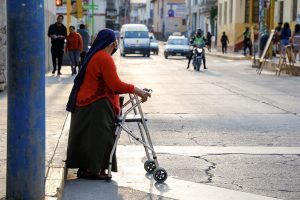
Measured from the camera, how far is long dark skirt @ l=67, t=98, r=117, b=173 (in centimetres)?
640

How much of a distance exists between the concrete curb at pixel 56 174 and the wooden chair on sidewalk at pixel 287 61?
17.3m

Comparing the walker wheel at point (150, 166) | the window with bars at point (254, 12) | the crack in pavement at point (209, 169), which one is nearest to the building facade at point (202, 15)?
the window with bars at point (254, 12)

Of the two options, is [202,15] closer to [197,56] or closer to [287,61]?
[197,56]

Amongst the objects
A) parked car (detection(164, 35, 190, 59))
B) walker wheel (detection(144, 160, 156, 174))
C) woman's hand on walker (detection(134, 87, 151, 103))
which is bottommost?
walker wheel (detection(144, 160, 156, 174))

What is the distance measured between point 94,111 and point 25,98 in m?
1.58

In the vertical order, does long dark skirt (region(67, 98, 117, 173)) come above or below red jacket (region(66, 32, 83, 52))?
below

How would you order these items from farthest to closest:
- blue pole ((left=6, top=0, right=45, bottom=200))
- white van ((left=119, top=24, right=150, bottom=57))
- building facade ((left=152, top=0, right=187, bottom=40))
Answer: building facade ((left=152, top=0, right=187, bottom=40)), white van ((left=119, top=24, right=150, bottom=57)), blue pole ((left=6, top=0, right=45, bottom=200))

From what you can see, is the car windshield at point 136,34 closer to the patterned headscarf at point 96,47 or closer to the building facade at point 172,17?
the patterned headscarf at point 96,47

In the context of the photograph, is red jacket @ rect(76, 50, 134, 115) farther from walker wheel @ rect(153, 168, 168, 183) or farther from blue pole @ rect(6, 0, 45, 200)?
blue pole @ rect(6, 0, 45, 200)

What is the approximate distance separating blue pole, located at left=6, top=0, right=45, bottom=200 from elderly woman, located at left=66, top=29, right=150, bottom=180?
1.33m

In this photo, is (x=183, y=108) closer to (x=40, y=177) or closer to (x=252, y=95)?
(x=252, y=95)

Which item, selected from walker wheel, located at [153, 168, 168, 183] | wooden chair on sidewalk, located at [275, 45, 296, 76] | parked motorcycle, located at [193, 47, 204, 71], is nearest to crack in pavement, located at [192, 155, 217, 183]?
walker wheel, located at [153, 168, 168, 183]

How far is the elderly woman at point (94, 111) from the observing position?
6398mm

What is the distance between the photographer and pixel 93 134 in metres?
6.40
